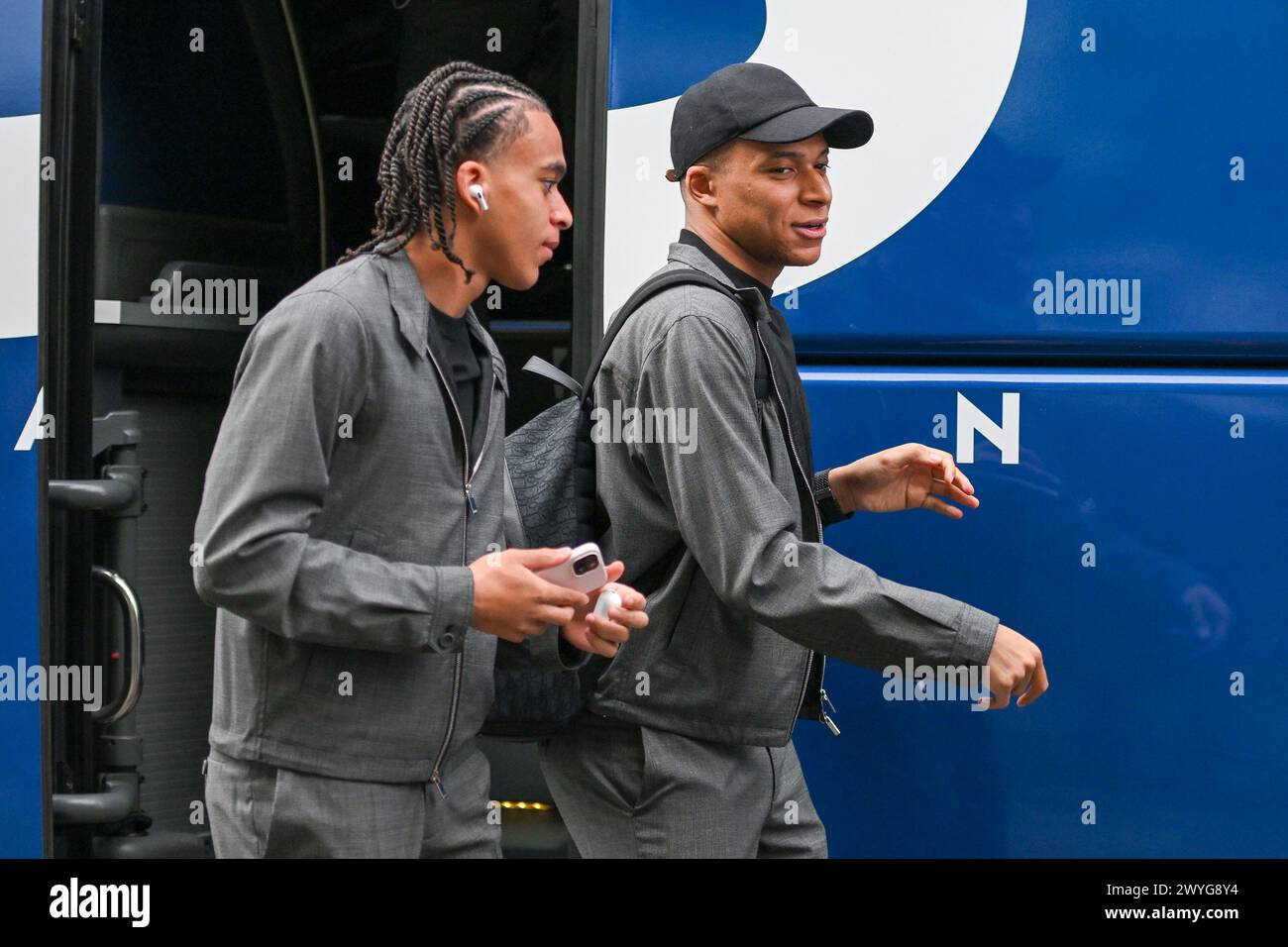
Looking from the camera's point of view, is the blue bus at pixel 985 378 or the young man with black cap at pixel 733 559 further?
the blue bus at pixel 985 378

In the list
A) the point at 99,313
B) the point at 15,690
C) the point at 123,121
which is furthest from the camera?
the point at 123,121

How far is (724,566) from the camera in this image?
76.7 inches

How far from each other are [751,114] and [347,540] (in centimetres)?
90

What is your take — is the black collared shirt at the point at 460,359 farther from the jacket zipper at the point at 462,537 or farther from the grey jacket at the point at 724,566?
the grey jacket at the point at 724,566

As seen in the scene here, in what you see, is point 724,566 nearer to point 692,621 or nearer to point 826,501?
point 692,621

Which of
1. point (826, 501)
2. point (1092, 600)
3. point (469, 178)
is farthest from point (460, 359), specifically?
point (1092, 600)

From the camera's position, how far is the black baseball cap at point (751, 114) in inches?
82.7

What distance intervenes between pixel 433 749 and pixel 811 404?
97 cm

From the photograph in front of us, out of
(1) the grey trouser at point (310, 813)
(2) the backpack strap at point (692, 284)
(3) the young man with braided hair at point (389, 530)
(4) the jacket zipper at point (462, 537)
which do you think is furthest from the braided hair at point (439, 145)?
(1) the grey trouser at point (310, 813)

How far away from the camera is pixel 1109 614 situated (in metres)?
2.37

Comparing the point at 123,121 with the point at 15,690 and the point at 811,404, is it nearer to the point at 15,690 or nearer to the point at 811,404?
the point at 15,690

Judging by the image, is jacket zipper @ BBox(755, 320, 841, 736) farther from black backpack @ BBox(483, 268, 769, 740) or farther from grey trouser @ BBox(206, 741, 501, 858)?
grey trouser @ BBox(206, 741, 501, 858)
